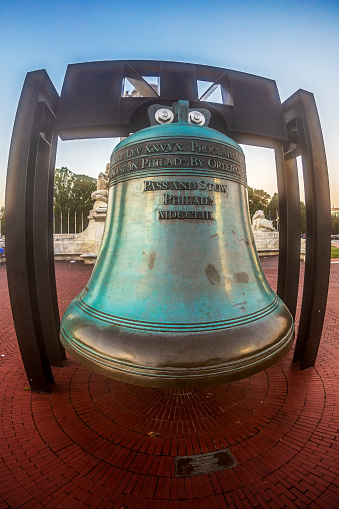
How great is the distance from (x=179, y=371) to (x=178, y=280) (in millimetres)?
524

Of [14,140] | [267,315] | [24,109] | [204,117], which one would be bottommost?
[267,315]

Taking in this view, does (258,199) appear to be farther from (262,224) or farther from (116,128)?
(116,128)

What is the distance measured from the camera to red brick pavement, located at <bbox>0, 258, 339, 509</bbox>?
2199mm

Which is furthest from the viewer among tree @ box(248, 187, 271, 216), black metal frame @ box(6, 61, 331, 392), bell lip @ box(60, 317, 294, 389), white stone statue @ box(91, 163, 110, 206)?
tree @ box(248, 187, 271, 216)

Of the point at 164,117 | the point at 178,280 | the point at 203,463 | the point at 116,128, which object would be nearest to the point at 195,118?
the point at 164,117

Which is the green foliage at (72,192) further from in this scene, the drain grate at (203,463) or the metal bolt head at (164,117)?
the drain grate at (203,463)

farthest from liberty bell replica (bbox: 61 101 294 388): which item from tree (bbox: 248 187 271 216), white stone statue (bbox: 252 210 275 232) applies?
tree (bbox: 248 187 271 216)

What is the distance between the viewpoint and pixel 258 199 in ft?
166

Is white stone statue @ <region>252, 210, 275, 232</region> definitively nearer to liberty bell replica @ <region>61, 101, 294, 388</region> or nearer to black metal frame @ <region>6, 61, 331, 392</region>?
black metal frame @ <region>6, 61, 331, 392</region>

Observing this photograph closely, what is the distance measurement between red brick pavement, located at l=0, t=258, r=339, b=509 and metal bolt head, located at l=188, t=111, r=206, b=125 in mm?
2926

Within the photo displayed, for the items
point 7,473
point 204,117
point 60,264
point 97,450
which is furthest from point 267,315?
point 60,264

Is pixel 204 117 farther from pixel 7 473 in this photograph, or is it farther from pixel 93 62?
pixel 7 473

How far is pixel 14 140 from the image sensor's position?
9.77 ft

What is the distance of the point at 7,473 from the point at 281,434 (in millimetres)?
2602
